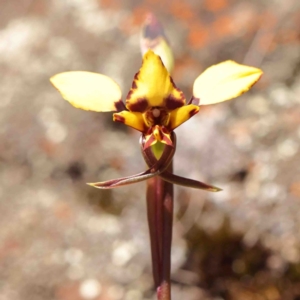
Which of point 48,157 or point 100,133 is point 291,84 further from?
point 48,157

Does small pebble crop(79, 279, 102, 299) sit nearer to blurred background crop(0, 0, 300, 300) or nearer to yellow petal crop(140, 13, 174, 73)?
blurred background crop(0, 0, 300, 300)

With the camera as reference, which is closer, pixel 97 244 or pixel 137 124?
pixel 137 124

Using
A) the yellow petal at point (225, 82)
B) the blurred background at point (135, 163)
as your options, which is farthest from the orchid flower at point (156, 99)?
the blurred background at point (135, 163)

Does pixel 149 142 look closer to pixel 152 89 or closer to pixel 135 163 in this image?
pixel 152 89

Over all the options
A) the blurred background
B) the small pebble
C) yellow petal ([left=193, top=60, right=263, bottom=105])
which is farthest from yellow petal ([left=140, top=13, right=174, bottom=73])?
the small pebble

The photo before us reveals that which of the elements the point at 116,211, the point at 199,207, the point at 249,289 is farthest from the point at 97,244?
the point at 249,289

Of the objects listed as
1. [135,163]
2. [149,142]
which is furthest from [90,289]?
[149,142]
